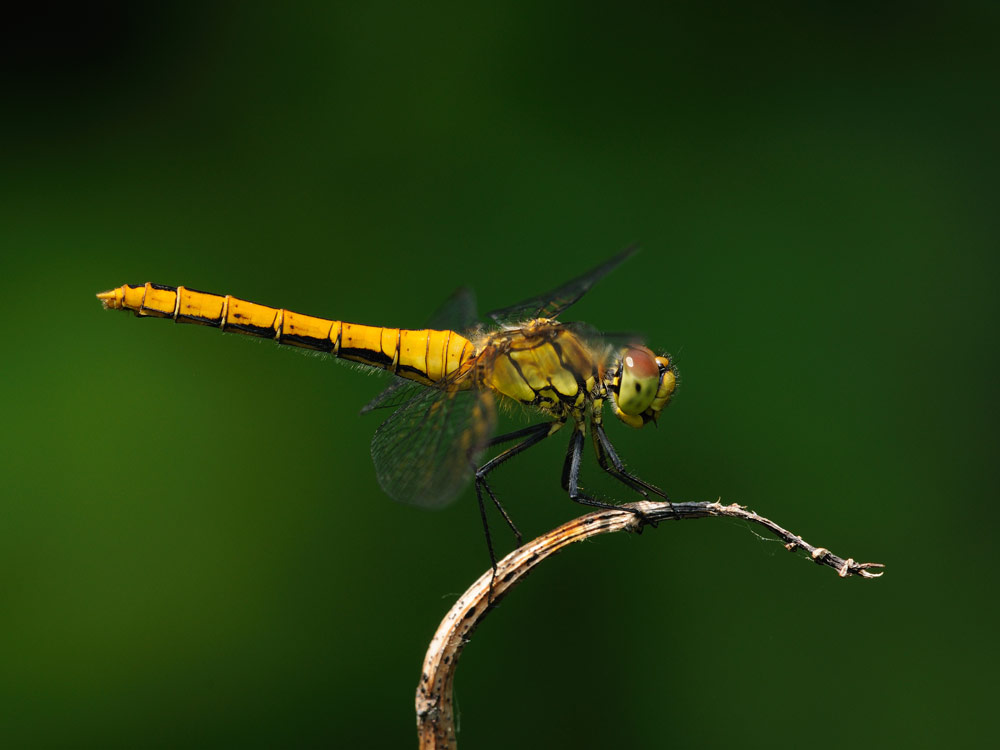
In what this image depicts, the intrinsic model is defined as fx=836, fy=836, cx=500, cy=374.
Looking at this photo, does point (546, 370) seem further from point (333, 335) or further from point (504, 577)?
point (504, 577)

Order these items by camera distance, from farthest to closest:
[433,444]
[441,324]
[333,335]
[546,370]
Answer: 1. [441,324]
2. [333,335]
3. [546,370]
4. [433,444]

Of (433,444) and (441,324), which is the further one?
(441,324)

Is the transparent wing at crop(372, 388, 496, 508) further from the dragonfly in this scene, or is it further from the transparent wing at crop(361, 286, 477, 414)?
the transparent wing at crop(361, 286, 477, 414)

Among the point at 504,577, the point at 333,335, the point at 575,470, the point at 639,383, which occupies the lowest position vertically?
the point at 504,577

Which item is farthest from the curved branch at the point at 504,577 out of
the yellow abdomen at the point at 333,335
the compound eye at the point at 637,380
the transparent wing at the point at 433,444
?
the yellow abdomen at the point at 333,335

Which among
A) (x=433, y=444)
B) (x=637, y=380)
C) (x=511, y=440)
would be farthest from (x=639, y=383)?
(x=433, y=444)

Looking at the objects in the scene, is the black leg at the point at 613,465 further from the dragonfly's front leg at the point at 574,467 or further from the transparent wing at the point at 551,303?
the transparent wing at the point at 551,303
